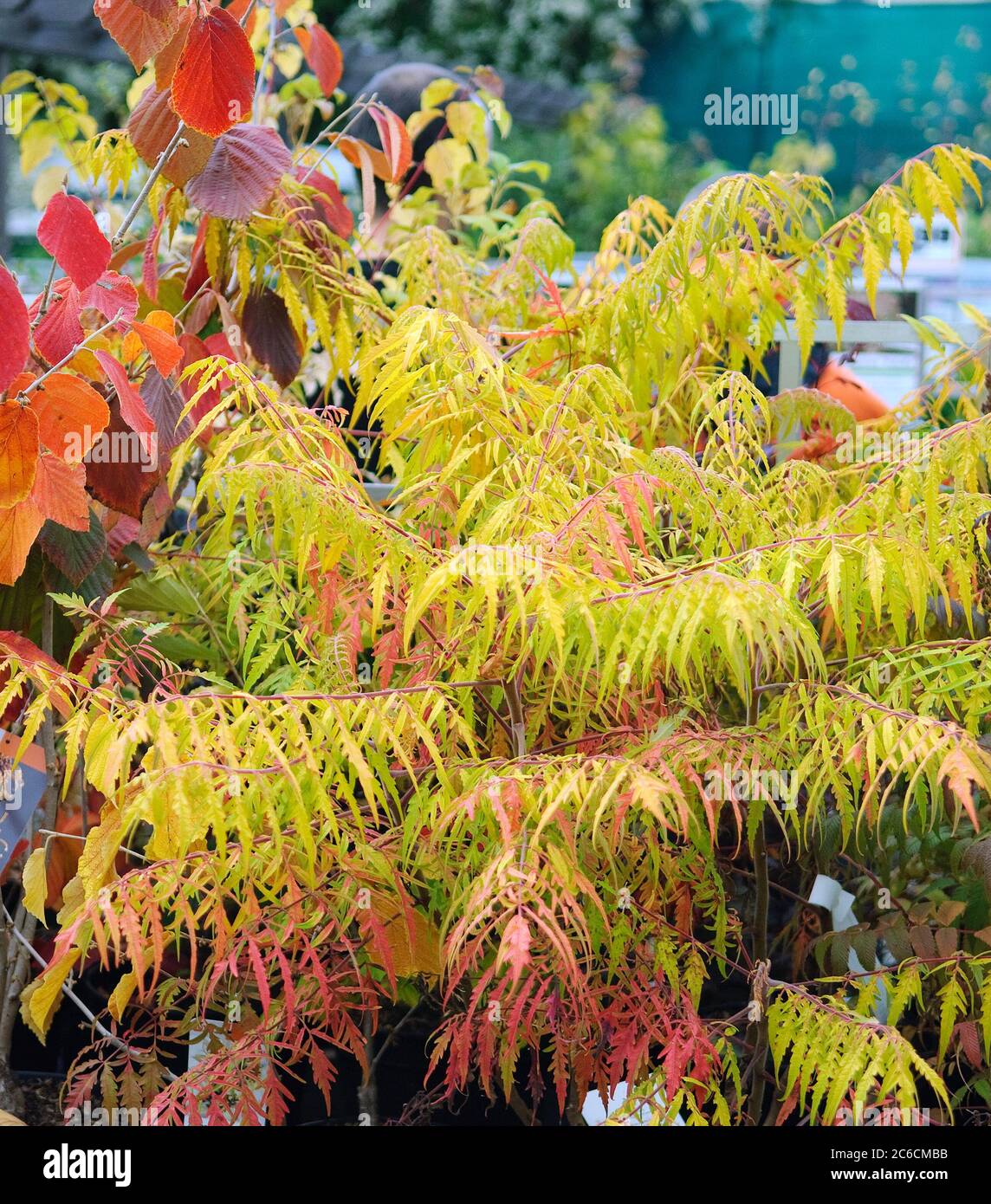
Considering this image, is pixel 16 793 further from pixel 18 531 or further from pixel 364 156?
pixel 364 156

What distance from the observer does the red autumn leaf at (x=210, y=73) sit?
1.65 m

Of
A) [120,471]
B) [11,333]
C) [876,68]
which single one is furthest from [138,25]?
[876,68]

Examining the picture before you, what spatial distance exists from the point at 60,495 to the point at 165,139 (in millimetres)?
593

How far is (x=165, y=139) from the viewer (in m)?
1.85

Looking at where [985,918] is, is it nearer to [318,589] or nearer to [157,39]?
[318,589]

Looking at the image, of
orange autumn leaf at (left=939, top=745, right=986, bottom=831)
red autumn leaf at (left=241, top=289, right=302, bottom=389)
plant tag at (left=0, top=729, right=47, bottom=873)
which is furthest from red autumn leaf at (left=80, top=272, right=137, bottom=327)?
orange autumn leaf at (left=939, top=745, right=986, bottom=831)

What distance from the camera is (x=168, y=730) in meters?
1.28

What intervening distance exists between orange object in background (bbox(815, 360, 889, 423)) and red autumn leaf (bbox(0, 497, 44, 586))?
1.63 metres

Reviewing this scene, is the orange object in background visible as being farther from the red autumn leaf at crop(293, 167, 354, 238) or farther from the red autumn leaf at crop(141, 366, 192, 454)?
the red autumn leaf at crop(141, 366, 192, 454)

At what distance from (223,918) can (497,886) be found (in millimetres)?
347

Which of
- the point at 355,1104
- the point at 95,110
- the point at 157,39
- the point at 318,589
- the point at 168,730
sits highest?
the point at 95,110

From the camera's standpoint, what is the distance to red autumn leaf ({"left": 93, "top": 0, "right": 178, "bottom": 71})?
1630mm

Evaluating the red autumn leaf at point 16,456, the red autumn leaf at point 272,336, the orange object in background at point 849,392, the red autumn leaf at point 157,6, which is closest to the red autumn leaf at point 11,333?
the red autumn leaf at point 16,456
